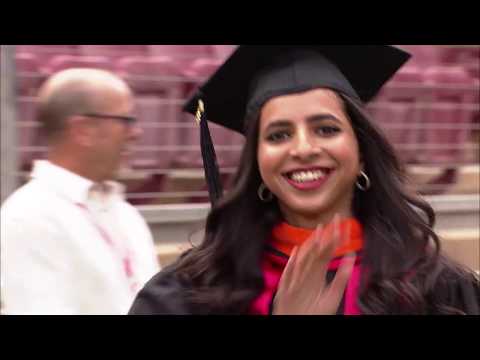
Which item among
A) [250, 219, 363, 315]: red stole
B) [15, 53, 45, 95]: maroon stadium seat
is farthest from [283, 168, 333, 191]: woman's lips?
[15, 53, 45, 95]: maroon stadium seat

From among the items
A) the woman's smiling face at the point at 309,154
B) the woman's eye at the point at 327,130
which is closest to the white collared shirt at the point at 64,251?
the woman's smiling face at the point at 309,154

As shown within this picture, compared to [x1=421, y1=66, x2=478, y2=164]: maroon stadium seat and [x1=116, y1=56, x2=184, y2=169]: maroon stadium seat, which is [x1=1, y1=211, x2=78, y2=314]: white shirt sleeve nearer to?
[x1=116, y1=56, x2=184, y2=169]: maroon stadium seat

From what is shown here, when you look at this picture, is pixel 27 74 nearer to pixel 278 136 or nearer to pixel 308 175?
pixel 278 136

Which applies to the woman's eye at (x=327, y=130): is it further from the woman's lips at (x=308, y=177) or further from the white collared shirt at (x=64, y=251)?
the white collared shirt at (x=64, y=251)

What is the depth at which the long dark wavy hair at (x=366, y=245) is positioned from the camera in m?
2.37

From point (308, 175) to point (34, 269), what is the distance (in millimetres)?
1180

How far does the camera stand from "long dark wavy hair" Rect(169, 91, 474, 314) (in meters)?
2.37

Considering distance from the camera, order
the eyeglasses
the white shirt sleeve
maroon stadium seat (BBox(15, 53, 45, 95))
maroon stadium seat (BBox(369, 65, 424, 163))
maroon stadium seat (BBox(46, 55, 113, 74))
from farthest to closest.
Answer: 1. maroon stadium seat (BBox(369, 65, 424, 163))
2. maroon stadium seat (BBox(46, 55, 113, 74))
3. maroon stadium seat (BBox(15, 53, 45, 95))
4. the eyeglasses
5. the white shirt sleeve

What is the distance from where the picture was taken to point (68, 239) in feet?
10.6

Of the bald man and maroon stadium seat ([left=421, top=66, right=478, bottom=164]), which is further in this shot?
maroon stadium seat ([left=421, top=66, right=478, bottom=164])

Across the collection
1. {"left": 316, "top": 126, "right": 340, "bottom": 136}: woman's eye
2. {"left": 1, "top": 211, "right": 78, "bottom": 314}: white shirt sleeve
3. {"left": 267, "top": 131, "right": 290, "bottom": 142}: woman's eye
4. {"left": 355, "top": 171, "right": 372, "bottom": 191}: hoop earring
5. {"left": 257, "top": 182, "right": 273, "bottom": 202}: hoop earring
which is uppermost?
{"left": 316, "top": 126, "right": 340, "bottom": 136}: woman's eye

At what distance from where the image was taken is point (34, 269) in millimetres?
3154

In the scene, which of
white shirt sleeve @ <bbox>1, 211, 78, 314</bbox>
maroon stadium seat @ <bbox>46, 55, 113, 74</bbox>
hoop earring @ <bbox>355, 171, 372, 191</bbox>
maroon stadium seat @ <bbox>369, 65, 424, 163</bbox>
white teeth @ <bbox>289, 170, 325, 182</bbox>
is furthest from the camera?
maroon stadium seat @ <bbox>369, 65, 424, 163</bbox>
